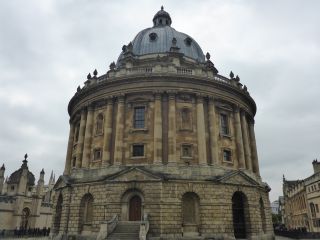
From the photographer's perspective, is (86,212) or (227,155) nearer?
(86,212)

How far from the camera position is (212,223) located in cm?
2605

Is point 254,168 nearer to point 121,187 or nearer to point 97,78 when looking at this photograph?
point 121,187

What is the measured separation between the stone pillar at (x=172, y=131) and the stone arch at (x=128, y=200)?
400cm

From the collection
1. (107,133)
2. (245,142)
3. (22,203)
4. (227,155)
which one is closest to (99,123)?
(107,133)

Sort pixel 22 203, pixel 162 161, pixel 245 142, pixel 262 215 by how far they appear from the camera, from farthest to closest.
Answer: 1. pixel 22 203
2. pixel 245 142
3. pixel 262 215
4. pixel 162 161

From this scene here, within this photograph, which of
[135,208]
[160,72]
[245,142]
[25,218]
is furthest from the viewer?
[25,218]

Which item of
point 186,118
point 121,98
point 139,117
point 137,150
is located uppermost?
point 121,98

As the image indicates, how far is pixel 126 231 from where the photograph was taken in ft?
77.5

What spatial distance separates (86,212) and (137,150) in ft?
24.7

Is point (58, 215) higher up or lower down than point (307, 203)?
lower down

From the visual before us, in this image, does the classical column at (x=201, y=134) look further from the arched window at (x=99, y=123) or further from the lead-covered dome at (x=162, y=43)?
the lead-covered dome at (x=162, y=43)

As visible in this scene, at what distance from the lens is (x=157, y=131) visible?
94.4 ft

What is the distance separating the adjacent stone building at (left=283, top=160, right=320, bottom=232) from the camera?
48469mm

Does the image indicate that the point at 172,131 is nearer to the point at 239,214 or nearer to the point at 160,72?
the point at 160,72
